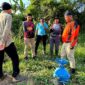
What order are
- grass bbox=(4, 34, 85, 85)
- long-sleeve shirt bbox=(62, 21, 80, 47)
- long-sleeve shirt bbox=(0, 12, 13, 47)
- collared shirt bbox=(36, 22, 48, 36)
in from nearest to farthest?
long-sleeve shirt bbox=(0, 12, 13, 47)
grass bbox=(4, 34, 85, 85)
long-sleeve shirt bbox=(62, 21, 80, 47)
collared shirt bbox=(36, 22, 48, 36)

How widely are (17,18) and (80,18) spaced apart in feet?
12.8

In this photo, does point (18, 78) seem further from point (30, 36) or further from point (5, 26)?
point (30, 36)

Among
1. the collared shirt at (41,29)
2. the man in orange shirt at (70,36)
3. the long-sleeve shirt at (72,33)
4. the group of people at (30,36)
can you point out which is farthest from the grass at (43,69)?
the long-sleeve shirt at (72,33)

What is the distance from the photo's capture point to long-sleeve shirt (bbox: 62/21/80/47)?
827 centimetres

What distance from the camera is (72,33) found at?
328 inches

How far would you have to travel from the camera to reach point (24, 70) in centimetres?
921

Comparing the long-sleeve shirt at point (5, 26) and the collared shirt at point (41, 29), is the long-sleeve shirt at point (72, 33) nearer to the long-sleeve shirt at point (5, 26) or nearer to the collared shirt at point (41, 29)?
the long-sleeve shirt at point (5, 26)

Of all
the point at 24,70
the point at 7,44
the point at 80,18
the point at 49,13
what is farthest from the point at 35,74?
the point at 80,18

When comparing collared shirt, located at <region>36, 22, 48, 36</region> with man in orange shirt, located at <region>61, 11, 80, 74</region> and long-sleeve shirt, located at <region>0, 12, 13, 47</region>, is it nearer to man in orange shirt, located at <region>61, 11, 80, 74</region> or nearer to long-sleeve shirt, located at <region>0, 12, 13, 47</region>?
man in orange shirt, located at <region>61, 11, 80, 74</region>

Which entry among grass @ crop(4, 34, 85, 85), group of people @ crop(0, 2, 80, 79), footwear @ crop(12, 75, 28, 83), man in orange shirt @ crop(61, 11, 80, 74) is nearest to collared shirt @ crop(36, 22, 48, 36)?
group of people @ crop(0, 2, 80, 79)

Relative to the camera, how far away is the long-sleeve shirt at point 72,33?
8.27 metres

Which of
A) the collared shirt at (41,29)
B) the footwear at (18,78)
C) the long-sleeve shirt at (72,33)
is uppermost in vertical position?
the long-sleeve shirt at (72,33)

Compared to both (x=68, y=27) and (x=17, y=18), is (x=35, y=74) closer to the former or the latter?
(x=68, y=27)

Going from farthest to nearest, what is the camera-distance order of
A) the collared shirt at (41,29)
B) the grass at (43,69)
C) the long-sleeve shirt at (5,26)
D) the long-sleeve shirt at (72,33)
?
the collared shirt at (41,29) < the long-sleeve shirt at (72,33) < the grass at (43,69) < the long-sleeve shirt at (5,26)
